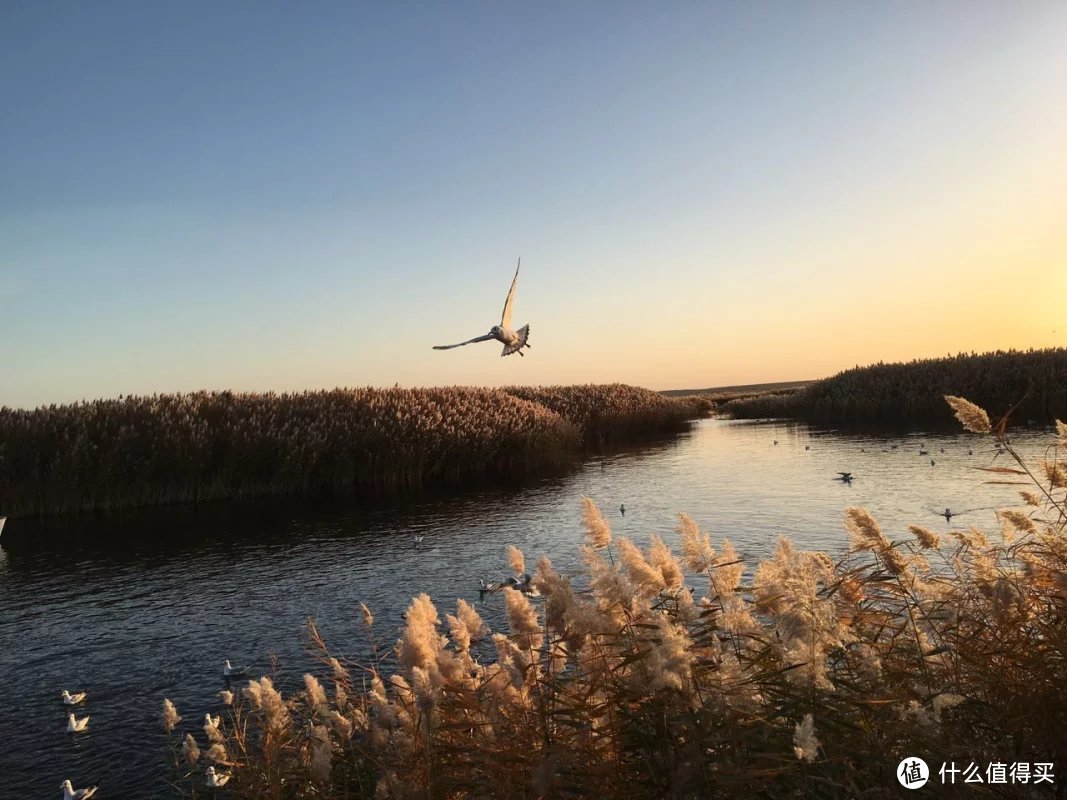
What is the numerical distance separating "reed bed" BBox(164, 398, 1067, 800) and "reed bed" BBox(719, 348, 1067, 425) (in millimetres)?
27802

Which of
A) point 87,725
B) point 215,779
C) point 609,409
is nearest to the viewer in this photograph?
point 215,779

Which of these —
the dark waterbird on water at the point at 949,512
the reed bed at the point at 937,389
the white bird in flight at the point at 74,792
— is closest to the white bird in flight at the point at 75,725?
the white bird in flight at the point at 74,792

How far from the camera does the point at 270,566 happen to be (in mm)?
11234

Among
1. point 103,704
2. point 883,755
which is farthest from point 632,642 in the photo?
point 103,704

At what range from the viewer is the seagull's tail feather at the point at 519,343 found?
43.4 ft

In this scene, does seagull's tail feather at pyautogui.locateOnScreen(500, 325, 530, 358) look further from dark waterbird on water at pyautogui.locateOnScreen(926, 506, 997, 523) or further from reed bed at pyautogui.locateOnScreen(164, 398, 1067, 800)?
reed bed at pyautogui.locateOnScreen(164, 398, 1067, 800)

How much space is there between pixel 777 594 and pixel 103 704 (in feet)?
18.9

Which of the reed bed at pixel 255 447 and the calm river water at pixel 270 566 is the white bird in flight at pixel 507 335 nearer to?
the calm river water at pixel 270 566

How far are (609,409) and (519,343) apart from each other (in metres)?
20.5

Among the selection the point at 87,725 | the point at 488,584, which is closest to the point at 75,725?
the point at 87,725

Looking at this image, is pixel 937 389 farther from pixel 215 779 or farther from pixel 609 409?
pixel 215 779

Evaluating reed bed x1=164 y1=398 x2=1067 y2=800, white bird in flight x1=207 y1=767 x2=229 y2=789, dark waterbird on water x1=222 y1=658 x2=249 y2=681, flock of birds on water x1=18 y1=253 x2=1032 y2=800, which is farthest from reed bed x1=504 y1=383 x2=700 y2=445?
reed bed x1=164 y1=398 x2=1067 y2=800
